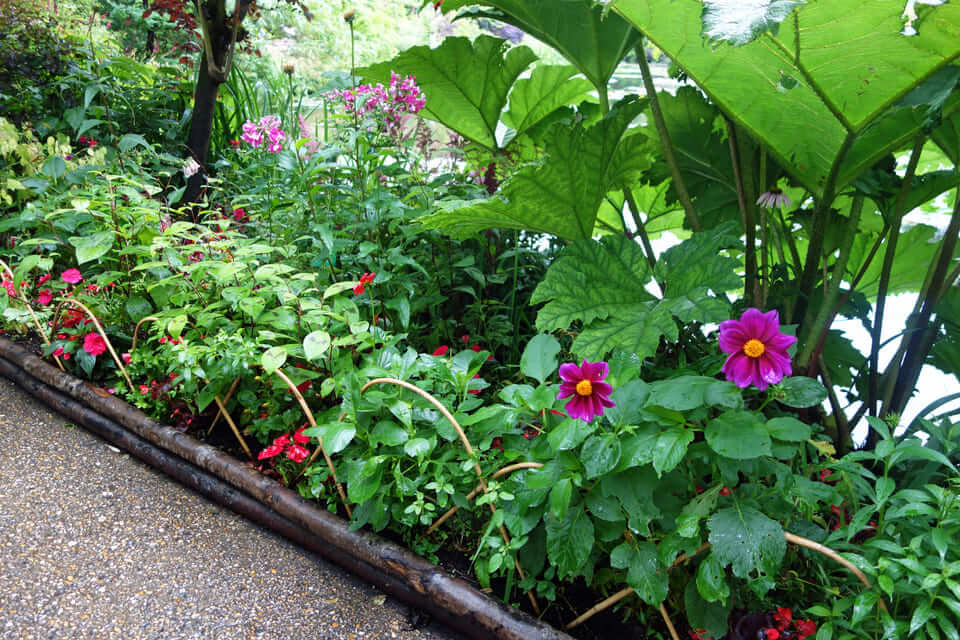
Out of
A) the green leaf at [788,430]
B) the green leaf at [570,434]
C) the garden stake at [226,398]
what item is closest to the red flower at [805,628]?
the green leaf at [788,430]

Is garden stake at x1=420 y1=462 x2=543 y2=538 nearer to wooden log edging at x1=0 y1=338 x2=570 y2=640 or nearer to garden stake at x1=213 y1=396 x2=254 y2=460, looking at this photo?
wooden log edging at x1=0 y1=338 x2=570 y2=640

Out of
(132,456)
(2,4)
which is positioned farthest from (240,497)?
(2,4)

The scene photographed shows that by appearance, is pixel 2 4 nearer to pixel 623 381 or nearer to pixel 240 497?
pixel 240 497

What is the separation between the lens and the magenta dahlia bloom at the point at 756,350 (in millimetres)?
894

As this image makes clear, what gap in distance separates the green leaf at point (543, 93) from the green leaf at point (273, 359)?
1.06m

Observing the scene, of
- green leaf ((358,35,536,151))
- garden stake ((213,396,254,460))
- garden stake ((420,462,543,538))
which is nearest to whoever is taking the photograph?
garden stake ((420,462,543,538))

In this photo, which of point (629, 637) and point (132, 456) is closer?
point (629, 637)

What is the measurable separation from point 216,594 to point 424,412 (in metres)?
0.52

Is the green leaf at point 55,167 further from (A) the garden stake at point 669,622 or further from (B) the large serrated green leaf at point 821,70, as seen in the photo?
(A) the garden stake at point 669,622

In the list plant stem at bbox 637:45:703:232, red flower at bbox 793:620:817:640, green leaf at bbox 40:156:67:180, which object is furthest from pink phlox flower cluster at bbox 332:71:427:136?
red flower at bbox 793:620:817:640

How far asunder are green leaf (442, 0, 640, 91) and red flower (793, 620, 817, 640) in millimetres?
1122

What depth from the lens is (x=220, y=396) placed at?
160 cm

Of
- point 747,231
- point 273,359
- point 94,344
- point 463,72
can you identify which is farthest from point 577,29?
point 94,344

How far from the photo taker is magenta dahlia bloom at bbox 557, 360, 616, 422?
967mm
